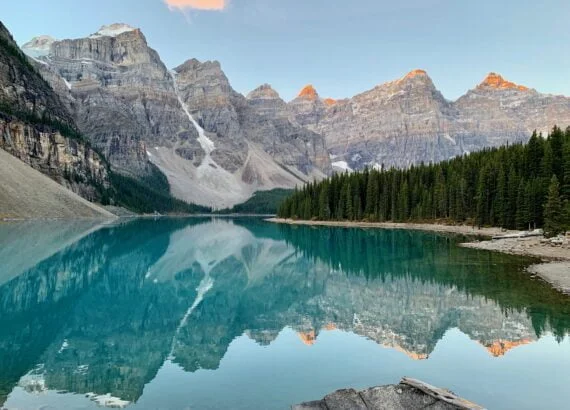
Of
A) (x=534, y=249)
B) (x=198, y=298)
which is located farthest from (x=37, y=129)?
(x=534, y=249)

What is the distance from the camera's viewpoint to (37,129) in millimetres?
161500

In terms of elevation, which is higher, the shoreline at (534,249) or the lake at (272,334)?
the shoreline at (534,249)

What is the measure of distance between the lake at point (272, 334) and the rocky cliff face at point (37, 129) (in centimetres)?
12609

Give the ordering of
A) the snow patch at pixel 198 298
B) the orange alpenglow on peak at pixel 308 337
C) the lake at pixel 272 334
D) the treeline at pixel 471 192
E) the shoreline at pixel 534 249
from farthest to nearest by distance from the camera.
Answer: the treeline at pixel 471 192, the shoreline at pixel 534 249, the orange alpenglow on peak at pixel 308 337, the snow patch at pixel 198 298, the lake at pixel 272 334

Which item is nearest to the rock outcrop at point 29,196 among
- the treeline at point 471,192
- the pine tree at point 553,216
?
the treeline at point 471,192

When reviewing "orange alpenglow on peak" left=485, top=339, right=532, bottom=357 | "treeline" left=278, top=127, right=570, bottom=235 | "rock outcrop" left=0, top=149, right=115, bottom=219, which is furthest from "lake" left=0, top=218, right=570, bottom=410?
"rock outcrop" left=0, top=149, right=115, bottom=219

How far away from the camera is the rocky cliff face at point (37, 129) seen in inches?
5901

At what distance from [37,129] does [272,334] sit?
166 m

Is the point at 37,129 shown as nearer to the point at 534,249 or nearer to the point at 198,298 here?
the point at 198,298

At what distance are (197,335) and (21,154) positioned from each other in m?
152

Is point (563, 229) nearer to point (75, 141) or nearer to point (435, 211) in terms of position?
point (435, 211)

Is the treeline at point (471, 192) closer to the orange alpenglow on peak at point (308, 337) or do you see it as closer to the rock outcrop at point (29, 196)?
the orange alpenglow on peak at point (308, 337)

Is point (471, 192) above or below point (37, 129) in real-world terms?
below

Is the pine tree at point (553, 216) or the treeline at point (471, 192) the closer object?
the pine tree at point (553, 216)
